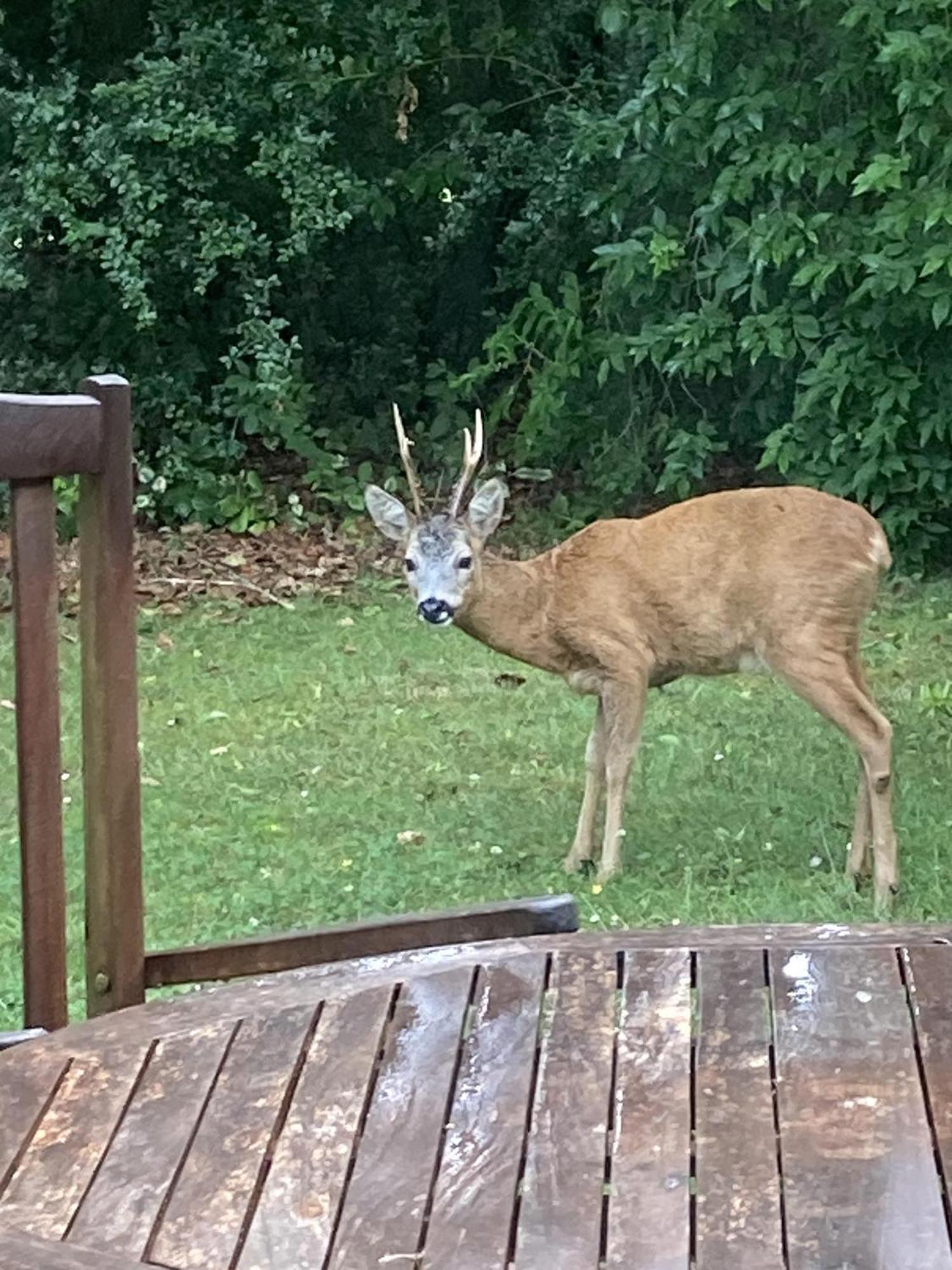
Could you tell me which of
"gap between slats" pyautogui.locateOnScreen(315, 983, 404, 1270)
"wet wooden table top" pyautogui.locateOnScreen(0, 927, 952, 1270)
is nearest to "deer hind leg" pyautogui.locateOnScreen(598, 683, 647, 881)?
"wet wooden table top" pyautogui.locateOnScreen(0, 927, 952, 1270)

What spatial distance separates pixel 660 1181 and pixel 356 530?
8913 mm

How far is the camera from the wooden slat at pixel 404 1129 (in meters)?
1.64

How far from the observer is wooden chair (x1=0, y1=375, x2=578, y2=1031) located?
7.88 ft

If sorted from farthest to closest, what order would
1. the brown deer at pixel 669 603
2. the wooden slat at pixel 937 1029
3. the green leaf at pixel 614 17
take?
the green leaf at pixel 614 17, the brown deer at pixel 669 603, the wooden slat at pixel 937 1029

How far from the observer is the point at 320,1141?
184 centimetres

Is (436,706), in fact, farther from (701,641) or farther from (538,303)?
(538,303)

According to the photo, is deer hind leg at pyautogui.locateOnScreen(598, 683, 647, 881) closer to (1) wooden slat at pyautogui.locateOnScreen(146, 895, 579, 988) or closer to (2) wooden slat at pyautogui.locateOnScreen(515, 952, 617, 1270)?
(1) wooden slat at pyautogui.locateOnScreen(146, 895, 579, 988)

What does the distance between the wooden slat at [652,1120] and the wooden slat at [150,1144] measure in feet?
1.31

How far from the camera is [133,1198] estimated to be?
1722 mm

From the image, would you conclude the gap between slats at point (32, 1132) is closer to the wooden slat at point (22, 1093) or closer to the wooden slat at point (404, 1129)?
the wooden slat at point (22, 1093)

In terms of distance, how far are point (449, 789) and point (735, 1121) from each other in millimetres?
4427

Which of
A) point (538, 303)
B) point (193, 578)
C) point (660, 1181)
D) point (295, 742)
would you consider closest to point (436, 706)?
point (295, 742)

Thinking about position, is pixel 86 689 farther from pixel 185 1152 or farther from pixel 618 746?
pixel 618 746

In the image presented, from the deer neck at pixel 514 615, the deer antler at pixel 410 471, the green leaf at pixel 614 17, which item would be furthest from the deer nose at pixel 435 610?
the green leaf at pixel 614 17
